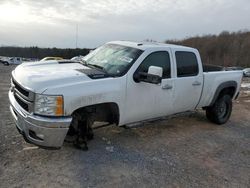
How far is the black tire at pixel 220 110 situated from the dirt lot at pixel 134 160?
31.5 inches

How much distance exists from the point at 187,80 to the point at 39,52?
86.0m

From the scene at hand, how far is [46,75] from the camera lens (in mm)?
4660

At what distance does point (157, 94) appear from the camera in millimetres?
5691

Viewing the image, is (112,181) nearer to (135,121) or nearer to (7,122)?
(135,121)

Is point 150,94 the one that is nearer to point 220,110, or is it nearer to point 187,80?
point 187,80

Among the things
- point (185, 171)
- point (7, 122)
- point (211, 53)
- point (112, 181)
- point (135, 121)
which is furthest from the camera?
A: point (211, 53)

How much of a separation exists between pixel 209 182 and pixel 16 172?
2707mm

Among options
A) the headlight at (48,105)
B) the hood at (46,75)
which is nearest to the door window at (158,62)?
the hood at (46,75)

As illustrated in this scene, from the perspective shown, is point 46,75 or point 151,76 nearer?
point 46,75

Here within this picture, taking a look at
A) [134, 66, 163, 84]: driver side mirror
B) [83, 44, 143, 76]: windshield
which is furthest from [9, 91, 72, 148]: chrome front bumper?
[134, 66, 163, 84]: driver side mirror

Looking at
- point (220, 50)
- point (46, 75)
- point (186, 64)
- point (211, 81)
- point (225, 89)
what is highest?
point (186, 64)

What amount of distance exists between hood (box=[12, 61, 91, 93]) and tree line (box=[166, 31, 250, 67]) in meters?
65.1

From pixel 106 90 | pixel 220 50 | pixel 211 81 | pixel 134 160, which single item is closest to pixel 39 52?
pixel 220 50

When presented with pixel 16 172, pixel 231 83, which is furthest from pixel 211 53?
pixel 16 172
